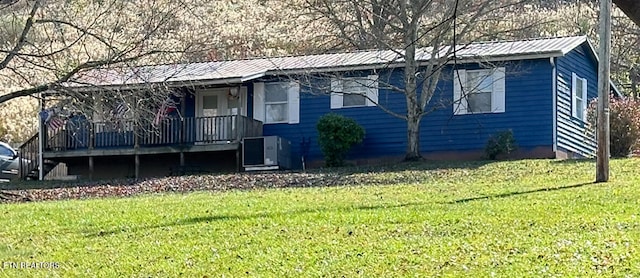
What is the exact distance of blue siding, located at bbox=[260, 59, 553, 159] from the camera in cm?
2583

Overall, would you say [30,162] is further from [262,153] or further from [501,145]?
[501,145]

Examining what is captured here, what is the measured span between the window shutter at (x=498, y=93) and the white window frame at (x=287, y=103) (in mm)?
5287

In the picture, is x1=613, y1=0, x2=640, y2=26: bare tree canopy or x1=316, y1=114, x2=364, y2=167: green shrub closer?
x1=613, y1=0, x2=640, y2=26: bare tree canopy

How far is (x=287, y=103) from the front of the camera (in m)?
28.3

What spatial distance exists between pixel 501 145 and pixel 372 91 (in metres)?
3.97

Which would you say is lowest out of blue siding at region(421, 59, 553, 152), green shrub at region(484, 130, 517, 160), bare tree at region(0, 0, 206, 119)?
green shrub at region(484, 130, 517, 160)

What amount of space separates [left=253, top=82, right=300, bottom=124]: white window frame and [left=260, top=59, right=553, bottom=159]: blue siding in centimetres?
15

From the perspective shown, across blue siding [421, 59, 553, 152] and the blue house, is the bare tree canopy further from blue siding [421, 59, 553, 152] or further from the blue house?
blue siding [421, 59, 553, 152]

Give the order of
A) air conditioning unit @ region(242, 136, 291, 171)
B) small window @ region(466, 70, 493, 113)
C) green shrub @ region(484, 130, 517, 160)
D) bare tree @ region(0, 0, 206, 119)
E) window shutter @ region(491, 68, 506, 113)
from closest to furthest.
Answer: bare tree @ region(0, 0, 206, 119)
green shrub @ region(484, 130, 517, 160)
window shutter @ region(491, 68, 506, 113)
small window @ region(466, 70, 493, 113)
air conditioning unit @ region(242, 136, 291, 171)

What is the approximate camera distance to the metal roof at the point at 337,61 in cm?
2544

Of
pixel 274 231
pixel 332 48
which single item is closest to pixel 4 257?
pixel 274 231

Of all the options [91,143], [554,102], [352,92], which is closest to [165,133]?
[91,143]

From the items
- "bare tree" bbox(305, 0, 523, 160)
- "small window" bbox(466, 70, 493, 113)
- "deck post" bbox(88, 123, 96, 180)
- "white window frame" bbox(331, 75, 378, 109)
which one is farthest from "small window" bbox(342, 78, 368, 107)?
"deck post" bbox(88, 123, 96, 180)

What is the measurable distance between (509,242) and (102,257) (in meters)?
4.43
